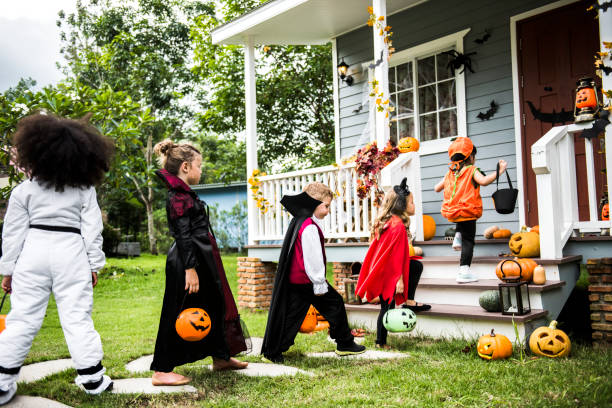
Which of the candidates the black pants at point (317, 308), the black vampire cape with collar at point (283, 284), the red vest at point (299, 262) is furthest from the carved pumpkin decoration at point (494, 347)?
the black vampire cape with collar at point (283, 284)

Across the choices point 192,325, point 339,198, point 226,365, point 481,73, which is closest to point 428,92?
point 481,73

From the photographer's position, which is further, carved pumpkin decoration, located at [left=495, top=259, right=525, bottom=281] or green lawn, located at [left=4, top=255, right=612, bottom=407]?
carved pumpkin decoration, located at [left=495, top=259, right=525, bottom=281]

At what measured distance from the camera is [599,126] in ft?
15.2

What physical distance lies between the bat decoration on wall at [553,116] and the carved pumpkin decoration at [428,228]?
1.78 meters

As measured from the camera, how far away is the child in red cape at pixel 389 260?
453 cm

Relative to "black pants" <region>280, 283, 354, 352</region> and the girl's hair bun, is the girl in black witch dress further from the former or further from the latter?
"black pants" <region>280, 283, 354, 352</region>

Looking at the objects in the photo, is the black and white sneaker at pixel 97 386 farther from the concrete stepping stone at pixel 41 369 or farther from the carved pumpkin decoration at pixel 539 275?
the carved pumpkin decoration at pixel 539 275

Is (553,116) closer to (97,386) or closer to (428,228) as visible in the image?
(428,228)

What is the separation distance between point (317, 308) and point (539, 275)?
71.7 inches

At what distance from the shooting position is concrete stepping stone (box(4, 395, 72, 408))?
10.1 ft

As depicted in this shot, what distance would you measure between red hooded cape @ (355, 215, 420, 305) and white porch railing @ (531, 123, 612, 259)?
1.22 m

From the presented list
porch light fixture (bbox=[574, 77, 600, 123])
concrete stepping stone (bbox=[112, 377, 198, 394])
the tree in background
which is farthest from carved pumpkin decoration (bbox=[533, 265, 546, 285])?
the tree in background

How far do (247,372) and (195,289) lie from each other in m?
0.80

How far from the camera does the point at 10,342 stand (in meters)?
3.08
